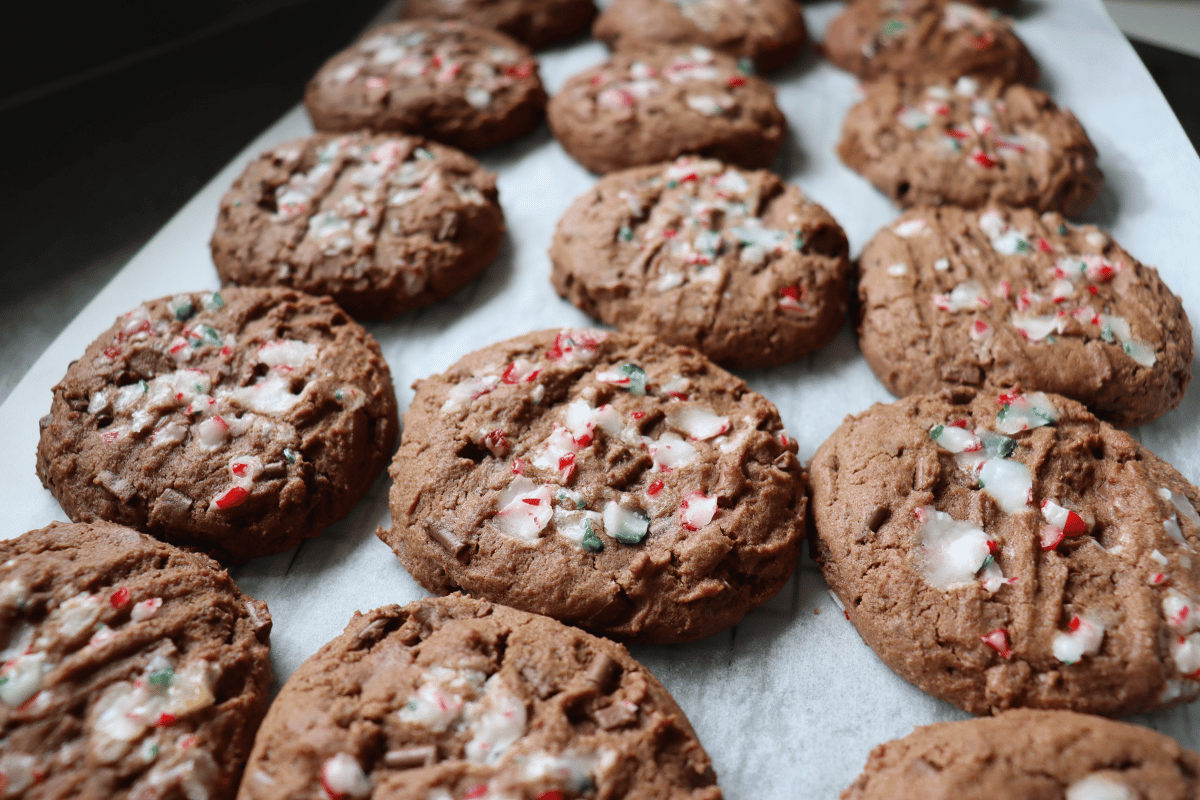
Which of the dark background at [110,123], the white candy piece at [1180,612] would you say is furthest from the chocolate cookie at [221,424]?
the white candy piece at [1180,612]

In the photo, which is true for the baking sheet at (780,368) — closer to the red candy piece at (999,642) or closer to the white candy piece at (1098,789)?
the red candy piece at (999,642)

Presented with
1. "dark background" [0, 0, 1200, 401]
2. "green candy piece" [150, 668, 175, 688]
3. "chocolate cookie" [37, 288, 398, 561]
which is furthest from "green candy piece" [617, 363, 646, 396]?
"dark background" [0, 0, 1200, 401]

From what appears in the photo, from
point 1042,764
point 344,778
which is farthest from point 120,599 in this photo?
point 1042,764

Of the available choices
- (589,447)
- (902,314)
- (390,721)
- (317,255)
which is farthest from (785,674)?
(317,255)

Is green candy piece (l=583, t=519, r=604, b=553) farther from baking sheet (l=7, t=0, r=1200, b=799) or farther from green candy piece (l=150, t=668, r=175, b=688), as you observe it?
green candy piece (l=150, t=668, r=175, b=688)

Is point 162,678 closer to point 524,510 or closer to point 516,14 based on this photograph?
point 524,510

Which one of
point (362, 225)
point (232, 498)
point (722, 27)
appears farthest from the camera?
point (722, 27)

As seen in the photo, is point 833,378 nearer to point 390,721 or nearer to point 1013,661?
point 1013,661
